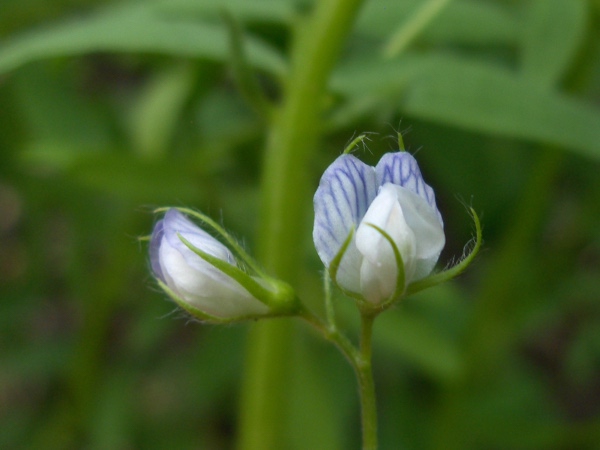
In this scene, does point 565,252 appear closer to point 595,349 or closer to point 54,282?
point 595,349

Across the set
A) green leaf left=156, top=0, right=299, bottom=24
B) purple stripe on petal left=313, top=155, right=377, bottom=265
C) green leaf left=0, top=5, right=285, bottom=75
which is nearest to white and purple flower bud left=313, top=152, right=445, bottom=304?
purple stripe on petal left=313, top=155, right=377, bottom=265

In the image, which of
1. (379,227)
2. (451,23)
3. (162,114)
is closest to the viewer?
Answer: (379,227)

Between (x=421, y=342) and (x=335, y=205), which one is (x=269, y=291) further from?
(x=421, y=342)

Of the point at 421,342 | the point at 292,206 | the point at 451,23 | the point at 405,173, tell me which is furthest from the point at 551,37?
the point at 405,173

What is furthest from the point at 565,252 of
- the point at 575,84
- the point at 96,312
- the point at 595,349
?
the point at 96,312

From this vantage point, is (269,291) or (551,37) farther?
(551,37)

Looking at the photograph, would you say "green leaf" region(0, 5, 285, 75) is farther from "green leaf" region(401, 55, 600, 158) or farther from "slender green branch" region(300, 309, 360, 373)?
"slender green branch" region(300, 309, 360, 373)
